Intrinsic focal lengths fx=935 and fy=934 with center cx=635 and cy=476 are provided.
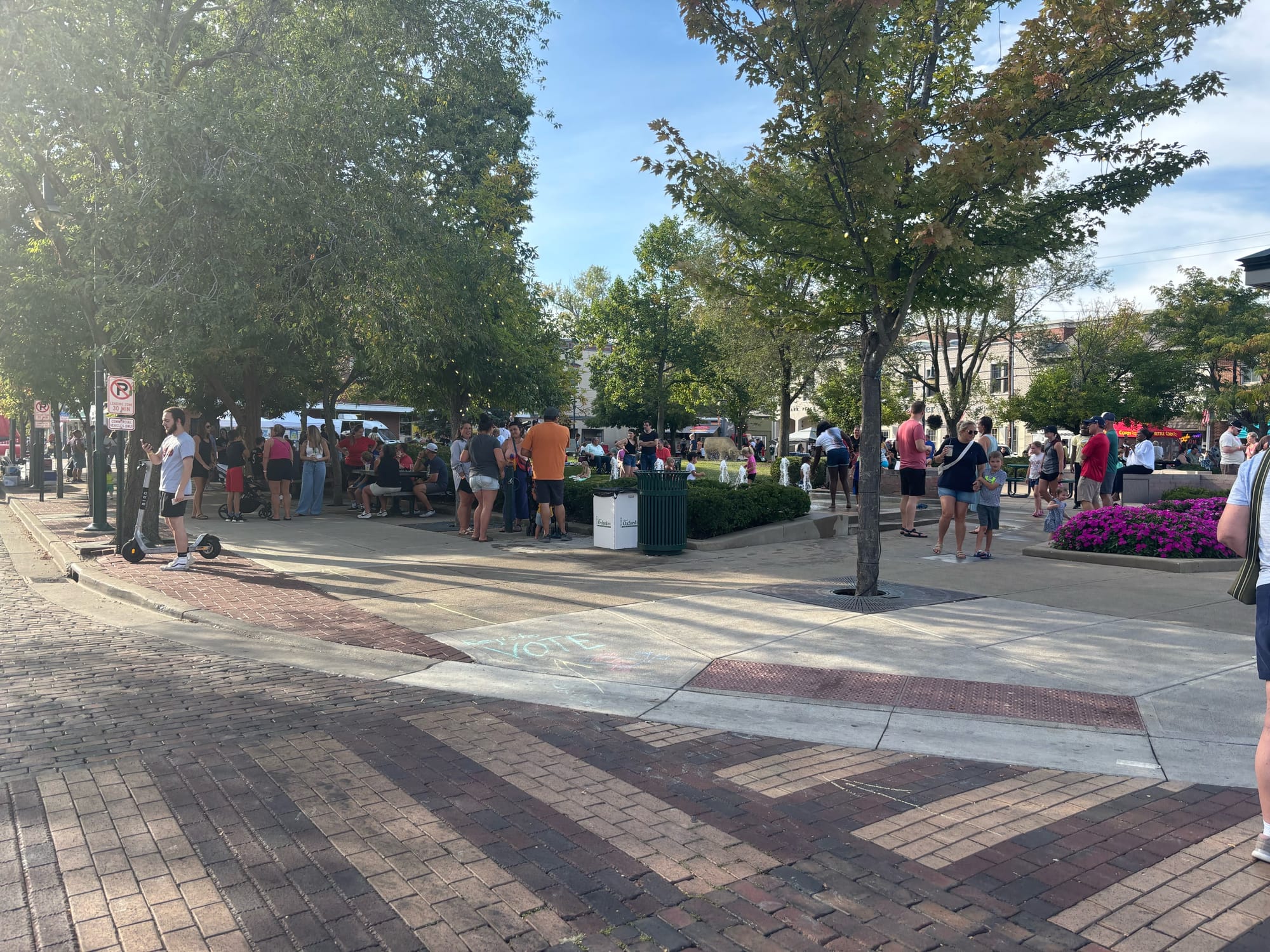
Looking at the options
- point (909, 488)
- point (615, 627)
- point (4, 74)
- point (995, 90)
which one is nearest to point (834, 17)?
point (995, 90)

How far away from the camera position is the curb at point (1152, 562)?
1074 centimetres

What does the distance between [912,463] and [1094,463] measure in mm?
3319

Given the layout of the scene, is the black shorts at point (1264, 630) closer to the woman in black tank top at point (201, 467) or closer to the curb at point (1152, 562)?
the curb at point (1152, 562)

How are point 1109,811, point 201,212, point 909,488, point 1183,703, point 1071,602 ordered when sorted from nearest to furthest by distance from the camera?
point 1109,811 < point 1183,703 < point 1071,602 < point 201,212 < point 909,488

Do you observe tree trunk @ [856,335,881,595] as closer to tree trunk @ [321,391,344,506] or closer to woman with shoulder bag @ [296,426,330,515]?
woman with shoulder bag @ [296,426,330,515]

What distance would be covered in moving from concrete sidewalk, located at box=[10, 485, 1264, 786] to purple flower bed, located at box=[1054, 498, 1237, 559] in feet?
1.98

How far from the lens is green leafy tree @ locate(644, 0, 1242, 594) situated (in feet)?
27.3

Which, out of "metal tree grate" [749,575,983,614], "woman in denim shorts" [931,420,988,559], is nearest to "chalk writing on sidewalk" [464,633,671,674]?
"metal tree grate" [749,575,983,614]

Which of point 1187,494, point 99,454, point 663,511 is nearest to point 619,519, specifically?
point 663,511

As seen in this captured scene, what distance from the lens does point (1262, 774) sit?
379 cm

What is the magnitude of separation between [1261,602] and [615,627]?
5.18 m

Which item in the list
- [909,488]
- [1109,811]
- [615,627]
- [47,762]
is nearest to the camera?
[1109,811]

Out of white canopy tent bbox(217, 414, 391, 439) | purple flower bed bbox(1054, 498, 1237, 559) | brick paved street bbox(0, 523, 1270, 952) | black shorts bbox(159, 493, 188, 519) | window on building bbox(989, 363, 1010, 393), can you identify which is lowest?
brick paved street bbox(0, 523, 1270, 952)

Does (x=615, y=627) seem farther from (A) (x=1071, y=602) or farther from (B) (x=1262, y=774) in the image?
(B) (x=1262, y=774)
